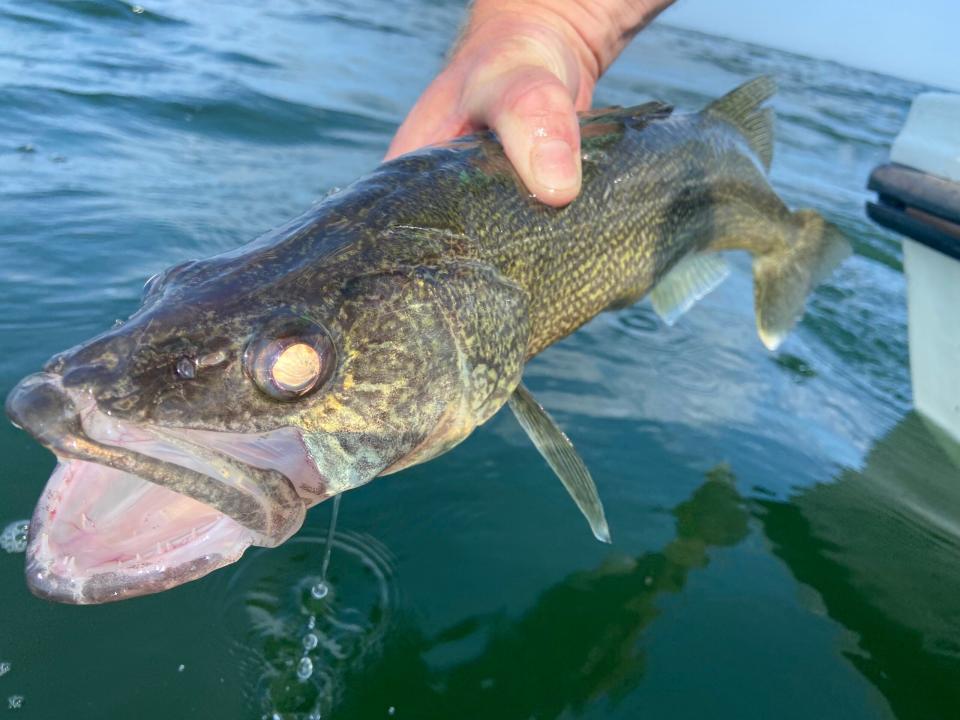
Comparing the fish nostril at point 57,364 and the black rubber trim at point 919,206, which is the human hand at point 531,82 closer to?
the fish nostril at point 57,364

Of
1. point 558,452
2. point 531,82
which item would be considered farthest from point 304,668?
point 531,82

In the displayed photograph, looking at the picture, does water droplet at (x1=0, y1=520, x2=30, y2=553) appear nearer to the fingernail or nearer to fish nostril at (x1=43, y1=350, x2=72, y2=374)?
fish nostril at (x1=43, y1=350, x2=72, y2=374)

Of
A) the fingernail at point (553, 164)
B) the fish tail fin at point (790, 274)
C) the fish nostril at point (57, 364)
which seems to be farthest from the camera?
the fish tail fin at point (790, 274)

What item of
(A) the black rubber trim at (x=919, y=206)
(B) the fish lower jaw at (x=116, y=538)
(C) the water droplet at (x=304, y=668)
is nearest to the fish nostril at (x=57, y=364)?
(B) the fish lower jaw at (x=116, y=538)

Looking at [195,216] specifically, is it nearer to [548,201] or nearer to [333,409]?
[548,201]

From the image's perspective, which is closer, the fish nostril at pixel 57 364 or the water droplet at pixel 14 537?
the fish nostril at pixel 57 364

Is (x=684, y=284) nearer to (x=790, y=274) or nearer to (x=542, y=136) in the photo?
(x=790, y=274)

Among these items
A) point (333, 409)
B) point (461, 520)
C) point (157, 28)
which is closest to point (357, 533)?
point (461, 520)
